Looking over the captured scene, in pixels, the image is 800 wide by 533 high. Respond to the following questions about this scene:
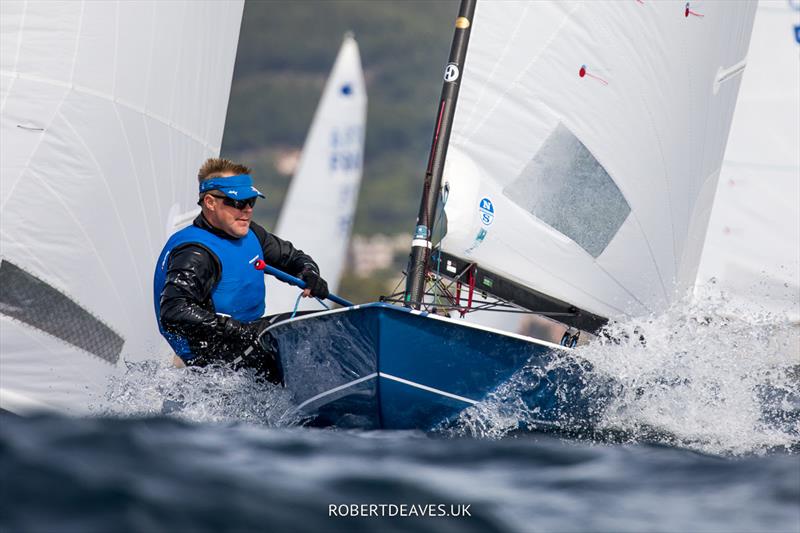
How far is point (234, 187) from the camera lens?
4016mm

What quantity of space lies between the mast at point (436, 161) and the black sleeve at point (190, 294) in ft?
2.14

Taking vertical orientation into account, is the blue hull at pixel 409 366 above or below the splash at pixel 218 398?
above

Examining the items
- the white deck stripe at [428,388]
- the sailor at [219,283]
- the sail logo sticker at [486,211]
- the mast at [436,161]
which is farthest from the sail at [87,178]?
the white deck stripe at [428,388]

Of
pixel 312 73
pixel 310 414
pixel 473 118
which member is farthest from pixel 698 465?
pixel 312 73

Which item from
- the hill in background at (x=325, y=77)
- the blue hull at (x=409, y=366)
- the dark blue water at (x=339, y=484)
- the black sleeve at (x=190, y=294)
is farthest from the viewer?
the hill in background at (x=325, y=77)

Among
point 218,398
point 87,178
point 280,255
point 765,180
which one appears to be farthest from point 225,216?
point 765,180

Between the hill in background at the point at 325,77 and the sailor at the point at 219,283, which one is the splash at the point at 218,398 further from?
the hill in background at the point at 325,77

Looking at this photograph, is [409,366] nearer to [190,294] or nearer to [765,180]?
[190,294]

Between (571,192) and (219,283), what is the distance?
1490 millimetres

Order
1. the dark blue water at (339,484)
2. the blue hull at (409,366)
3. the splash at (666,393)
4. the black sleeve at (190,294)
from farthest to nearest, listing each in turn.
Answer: the black sleeve at (190,294)
the splash at (666,393)
the blue hull at (409,366)
the dark blue water at (339,484)

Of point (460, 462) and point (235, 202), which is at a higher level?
Answer: point (235, 202)

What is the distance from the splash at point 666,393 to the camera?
3.54 m

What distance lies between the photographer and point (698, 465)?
2838 millimetres

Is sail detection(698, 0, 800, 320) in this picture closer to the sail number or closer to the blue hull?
the blue hull
